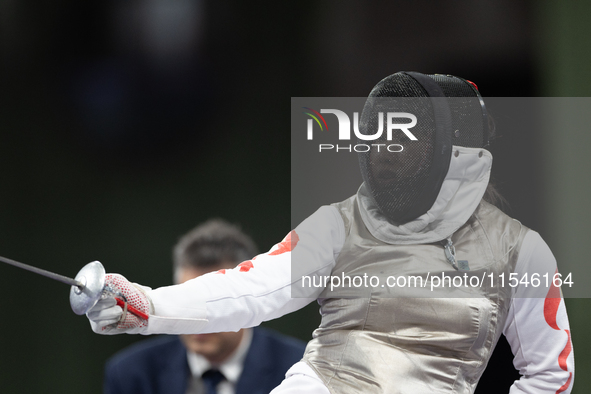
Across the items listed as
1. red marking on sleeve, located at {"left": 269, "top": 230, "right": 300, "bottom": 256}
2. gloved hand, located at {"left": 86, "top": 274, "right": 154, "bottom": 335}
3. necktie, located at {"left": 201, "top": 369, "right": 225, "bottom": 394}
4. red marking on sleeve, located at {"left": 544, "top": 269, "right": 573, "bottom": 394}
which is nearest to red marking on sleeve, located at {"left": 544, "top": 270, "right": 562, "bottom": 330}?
red marking on sleeve, located at {"left": 544, "top": 269, "right": 573, "bottom": 394}

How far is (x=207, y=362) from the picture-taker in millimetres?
1833

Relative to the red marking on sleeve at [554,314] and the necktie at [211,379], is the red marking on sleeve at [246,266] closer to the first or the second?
the red marking on sleeve at [554,314]

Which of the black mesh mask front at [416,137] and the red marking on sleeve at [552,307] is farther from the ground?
the black mesh mask front at [416,137]

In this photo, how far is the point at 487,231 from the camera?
1239mm

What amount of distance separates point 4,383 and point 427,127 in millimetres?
1920

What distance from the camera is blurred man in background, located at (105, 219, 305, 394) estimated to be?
181 cm

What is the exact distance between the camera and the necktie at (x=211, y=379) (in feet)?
5.94

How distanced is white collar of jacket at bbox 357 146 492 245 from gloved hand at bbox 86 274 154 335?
50cm

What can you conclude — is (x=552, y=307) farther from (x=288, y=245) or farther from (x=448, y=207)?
(x=288, y=245)

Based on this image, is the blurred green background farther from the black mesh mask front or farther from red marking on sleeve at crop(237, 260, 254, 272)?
red marking on sleeve at crop(237, 260, 254, 272)

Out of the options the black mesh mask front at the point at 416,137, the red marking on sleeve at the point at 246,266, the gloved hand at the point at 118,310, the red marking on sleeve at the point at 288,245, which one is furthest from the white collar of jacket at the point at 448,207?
the gloved hand at the point at 118,310

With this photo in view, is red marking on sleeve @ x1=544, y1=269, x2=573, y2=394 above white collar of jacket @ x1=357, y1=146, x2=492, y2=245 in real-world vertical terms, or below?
below

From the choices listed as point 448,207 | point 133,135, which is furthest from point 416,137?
point 133,135

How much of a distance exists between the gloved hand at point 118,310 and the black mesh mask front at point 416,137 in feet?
1.80
